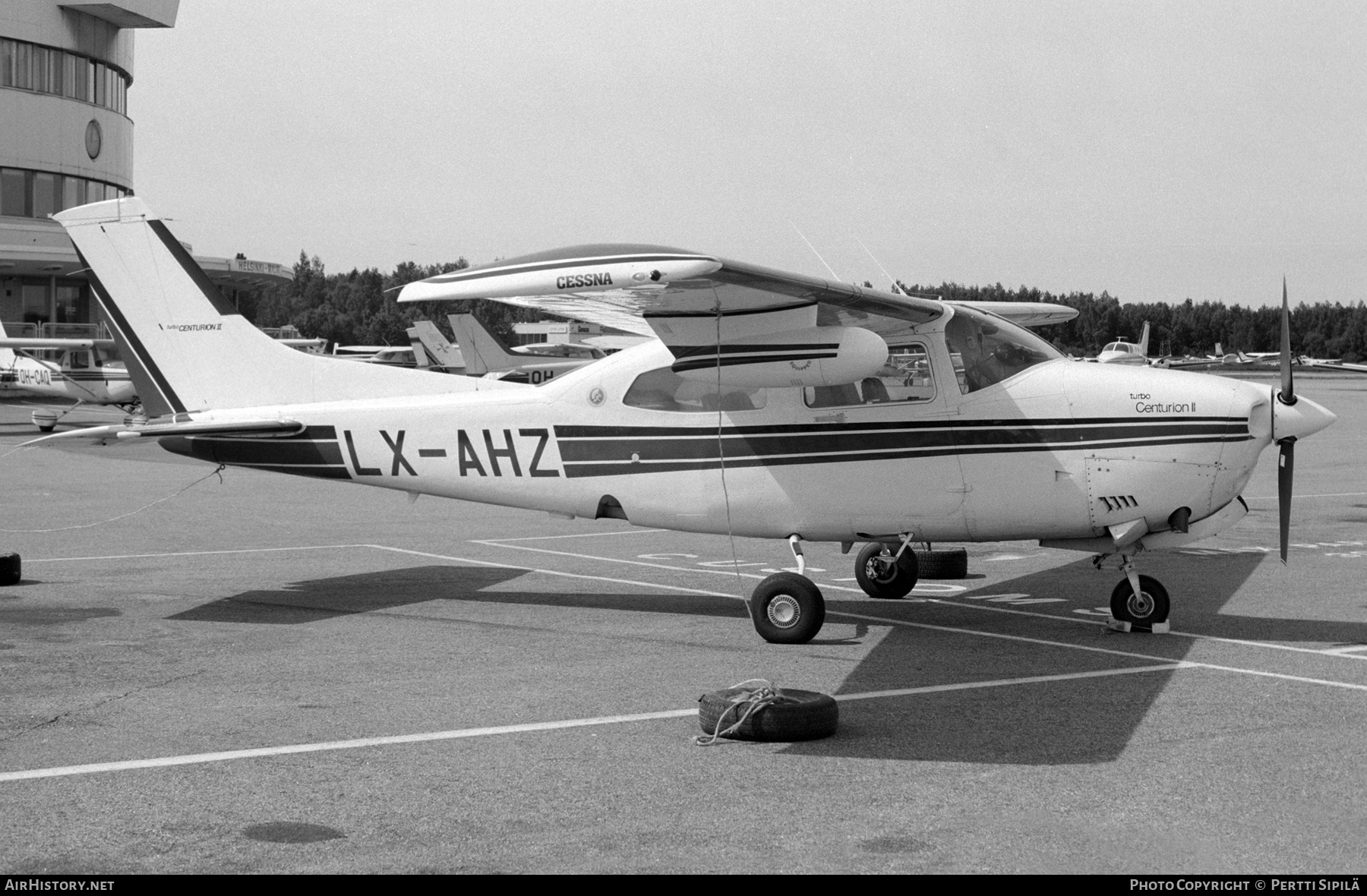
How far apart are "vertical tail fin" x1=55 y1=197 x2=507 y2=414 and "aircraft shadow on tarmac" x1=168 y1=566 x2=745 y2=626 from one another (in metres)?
1.63

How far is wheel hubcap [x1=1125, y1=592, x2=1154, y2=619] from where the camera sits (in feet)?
31.4

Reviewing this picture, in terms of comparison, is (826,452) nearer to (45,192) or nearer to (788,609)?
(788,609)

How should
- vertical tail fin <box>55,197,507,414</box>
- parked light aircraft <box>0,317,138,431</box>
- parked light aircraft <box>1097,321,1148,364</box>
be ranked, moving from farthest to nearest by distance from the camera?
1. parked light aircraft <box>0,317,138,431</box>
2. parked light aircraft <box>1097,321,1148,364</box>
3. vertical tail fin <box>55,197,507,414</box>

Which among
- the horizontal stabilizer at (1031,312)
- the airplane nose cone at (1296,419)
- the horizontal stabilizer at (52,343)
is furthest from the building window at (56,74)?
the airplane nose cone at (1296,419)

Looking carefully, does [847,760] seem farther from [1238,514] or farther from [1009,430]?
[1238,514]

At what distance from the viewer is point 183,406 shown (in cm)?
1109

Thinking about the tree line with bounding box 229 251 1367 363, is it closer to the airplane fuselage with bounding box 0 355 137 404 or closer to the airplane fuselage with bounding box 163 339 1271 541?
the airplane fuselage with bounding box 0 355 137 404

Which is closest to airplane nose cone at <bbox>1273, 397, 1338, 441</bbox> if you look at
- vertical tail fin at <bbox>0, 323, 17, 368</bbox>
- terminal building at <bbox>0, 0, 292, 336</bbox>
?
vertical tail fin at <bbox>0, 323, 17, 368</bbox>

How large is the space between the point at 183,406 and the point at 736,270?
18.6 ft

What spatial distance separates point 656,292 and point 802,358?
4.78ft

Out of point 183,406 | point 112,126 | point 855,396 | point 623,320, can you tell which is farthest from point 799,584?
point 112,126

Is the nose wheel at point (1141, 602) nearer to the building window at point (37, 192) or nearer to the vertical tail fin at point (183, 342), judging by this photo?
the vertical tail fin at point (183, 342)

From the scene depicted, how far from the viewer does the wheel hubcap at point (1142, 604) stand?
9570 millimetres

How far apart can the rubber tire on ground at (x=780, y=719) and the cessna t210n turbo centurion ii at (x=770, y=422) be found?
8.12ft
